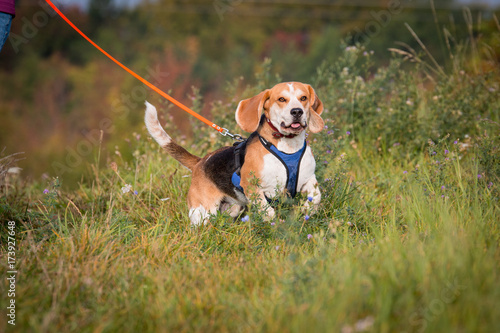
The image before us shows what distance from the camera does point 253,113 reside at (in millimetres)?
3850

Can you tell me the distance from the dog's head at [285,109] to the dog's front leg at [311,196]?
0.42 m

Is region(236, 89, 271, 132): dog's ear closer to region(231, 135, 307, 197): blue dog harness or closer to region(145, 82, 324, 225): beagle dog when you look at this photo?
region(145, 82, 324, 225): beagle dog

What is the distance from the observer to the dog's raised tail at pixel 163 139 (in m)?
4.29

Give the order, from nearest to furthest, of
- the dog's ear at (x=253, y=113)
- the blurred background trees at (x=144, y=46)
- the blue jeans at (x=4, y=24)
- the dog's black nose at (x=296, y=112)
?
1. the blue jeans at (x=4, y=24)
2. the dog's black nose at (x=296, y=112)
3. the dog's ear at (x=253, y=113)
4. the blurred background trees at (x=144, y=46)

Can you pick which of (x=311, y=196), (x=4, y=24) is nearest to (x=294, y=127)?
(x=311, y=196)

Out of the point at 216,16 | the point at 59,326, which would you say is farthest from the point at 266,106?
the point at 216,16

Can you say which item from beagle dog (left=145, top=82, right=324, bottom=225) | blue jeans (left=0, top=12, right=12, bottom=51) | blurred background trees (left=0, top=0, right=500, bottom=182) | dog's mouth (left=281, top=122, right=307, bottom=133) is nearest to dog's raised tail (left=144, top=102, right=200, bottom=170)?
beagle dog (left=145, top=82, right=324, bottom=225)

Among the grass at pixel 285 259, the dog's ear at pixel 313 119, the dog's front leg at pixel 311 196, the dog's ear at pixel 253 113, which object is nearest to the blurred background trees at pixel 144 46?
the grass at pixel 285 259

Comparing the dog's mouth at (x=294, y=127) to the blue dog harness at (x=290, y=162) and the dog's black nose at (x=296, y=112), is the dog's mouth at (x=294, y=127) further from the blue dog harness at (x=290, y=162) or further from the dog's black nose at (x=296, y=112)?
the blue dog harness at (x=290, y=162)

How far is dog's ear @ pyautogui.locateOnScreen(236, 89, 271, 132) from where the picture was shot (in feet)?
12.5

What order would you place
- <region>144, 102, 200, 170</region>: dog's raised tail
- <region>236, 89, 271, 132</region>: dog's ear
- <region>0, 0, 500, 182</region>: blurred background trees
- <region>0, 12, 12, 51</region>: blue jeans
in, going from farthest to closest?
<region>0, 0, 500, 182</region>: blurred background trees < <region>144, 102, 200, 170</region>: dog's raised tail < <region>236, 89, 271, 132</region>: dog's ear < <region>0, 12, 12, 51</region>: blue jeans

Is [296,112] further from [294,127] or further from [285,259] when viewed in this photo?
[285,259]

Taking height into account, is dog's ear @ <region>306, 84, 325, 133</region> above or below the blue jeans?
below

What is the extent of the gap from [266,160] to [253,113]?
16.6 inches
